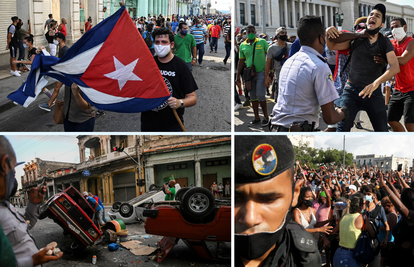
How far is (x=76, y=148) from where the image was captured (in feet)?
14.8

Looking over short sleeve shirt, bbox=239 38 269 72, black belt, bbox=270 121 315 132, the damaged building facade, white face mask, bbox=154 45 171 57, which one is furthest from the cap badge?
short sleeve shirt, bbox=239 38 269 72

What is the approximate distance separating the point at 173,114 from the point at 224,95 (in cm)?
552

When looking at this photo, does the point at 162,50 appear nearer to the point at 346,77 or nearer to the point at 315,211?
the point at 346,77

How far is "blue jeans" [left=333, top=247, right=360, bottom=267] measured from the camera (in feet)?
12.0

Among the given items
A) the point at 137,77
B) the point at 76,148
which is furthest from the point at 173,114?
the point at 76,148

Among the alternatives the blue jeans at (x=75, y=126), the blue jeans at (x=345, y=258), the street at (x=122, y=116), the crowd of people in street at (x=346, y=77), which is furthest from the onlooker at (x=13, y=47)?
the blue jeans at (x=345, y=258)

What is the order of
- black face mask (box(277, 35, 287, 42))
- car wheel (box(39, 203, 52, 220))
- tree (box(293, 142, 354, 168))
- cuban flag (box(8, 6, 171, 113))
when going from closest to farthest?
tree (box(293, 142, 354, 168)) < cuban flag (box(8, 6, 171, 113)) < car wheel (box(39, 203, 52, 220)) < black face mask (box(277, 35, 287, 42))

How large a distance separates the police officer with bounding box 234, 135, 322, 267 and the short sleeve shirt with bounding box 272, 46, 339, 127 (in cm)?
29

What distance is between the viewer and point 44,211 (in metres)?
4.19

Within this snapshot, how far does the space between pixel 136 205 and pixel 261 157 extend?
3.18 meters

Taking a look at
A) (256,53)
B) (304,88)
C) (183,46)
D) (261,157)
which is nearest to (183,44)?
(183,46)

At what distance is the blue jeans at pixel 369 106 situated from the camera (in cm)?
401

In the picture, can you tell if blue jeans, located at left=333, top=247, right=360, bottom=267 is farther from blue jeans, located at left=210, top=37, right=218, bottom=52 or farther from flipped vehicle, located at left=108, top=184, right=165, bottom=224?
blue jeans, located at left=210, top=37, right=218, bottom=52

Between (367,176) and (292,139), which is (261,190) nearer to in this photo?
(292,139)
